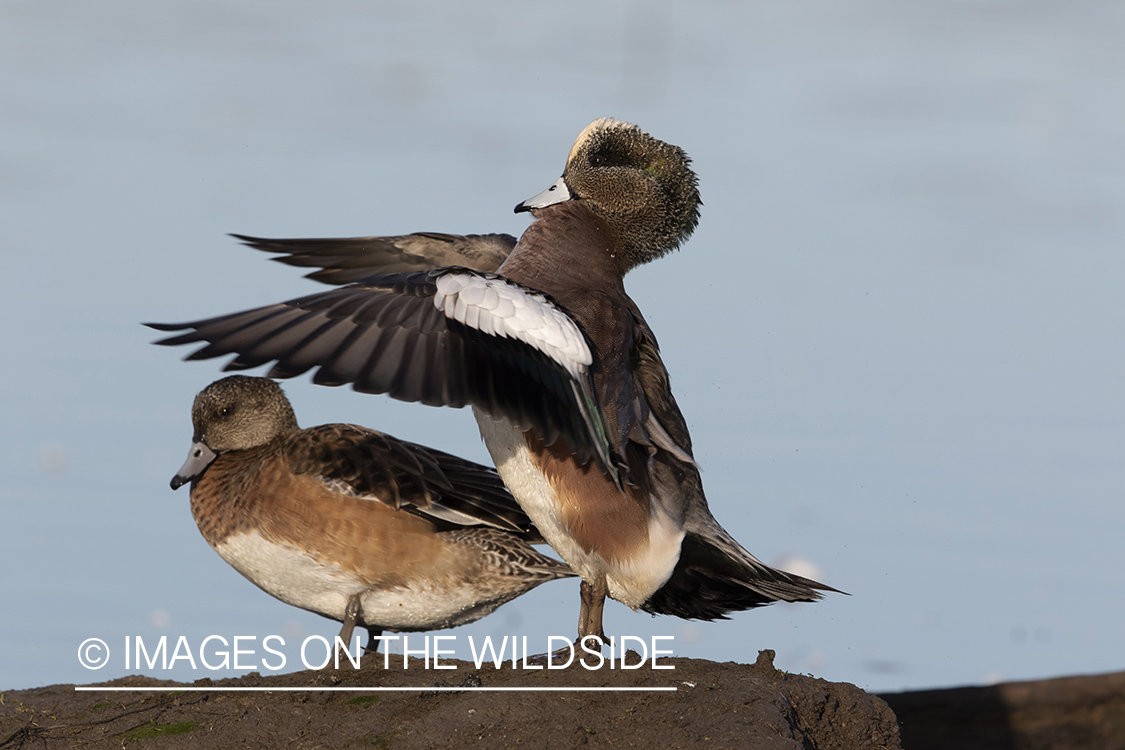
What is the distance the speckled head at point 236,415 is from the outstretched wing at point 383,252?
29.4 inches

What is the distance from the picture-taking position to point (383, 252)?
5.46m

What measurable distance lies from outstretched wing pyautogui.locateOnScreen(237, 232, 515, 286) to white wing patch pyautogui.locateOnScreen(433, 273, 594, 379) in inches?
63.8

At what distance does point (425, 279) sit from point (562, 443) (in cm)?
63

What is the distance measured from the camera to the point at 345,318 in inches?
140

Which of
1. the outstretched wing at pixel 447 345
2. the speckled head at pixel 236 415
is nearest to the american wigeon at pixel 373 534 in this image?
the speckled head at pixel 236 415

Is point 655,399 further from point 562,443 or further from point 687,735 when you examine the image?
point 687,735

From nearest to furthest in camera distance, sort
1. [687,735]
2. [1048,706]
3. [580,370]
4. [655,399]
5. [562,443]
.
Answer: [687,735] < [580,370] < [562,443] < [655,399] < [1048,706]

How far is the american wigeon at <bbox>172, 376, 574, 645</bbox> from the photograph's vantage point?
14.5 ft

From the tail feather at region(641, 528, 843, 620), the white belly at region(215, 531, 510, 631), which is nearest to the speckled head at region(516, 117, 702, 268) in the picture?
the tail feather at region(641, 528, 843, 620)

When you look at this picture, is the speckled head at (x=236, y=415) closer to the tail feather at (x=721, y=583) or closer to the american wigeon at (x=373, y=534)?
the american wigeon at (x=373, y=534)

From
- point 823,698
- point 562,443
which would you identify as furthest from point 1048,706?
point 562,443

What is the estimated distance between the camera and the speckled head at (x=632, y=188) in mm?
4258

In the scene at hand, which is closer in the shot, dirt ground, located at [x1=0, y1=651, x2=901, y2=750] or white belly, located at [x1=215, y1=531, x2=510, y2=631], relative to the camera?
dirt ground, located at [x1=0, y1=651, x2=901, y2=750]

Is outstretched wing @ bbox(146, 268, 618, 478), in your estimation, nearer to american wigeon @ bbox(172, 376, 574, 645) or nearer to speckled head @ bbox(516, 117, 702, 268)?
speckled head @ bbox(516, 117, 702, 268)
